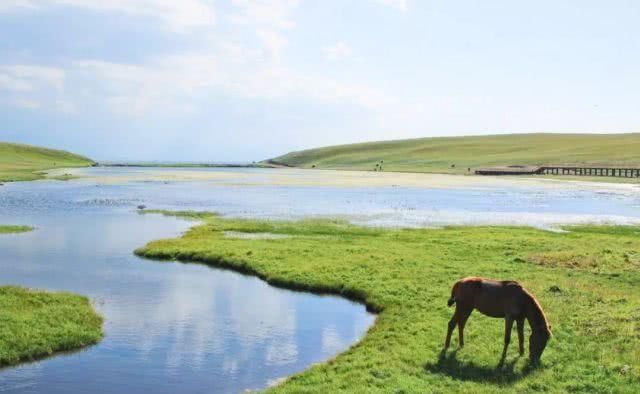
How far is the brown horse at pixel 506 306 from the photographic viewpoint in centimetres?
1684

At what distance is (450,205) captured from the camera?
69.2 m

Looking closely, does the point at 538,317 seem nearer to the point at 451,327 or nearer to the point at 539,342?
the point at 539,342

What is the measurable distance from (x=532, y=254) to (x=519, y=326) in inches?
703

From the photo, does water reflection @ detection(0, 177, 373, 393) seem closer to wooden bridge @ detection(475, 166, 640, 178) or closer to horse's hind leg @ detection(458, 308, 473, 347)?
horse's hind leg @ detection(458, 308, 473, 347)

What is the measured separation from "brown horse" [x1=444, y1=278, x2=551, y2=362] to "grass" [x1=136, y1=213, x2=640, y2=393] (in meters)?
0.56

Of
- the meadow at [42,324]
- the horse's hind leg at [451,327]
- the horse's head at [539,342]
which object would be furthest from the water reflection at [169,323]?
the horse's head at [539,342]

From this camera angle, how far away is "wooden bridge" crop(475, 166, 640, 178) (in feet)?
431

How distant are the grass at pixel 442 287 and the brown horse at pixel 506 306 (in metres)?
0.56

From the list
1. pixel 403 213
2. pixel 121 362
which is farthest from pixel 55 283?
pixel 403 213

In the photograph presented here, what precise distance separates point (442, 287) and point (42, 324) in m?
14.9

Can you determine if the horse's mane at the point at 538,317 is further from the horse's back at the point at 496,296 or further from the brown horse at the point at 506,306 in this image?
the horse's back at the point at 496,296

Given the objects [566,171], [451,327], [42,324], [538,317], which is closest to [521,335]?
[538,317]

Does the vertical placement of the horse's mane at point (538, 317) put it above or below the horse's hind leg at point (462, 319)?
above

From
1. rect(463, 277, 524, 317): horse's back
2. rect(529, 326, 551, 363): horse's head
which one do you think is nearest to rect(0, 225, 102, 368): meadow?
rect(463, 277, 524, 317): horse's back
